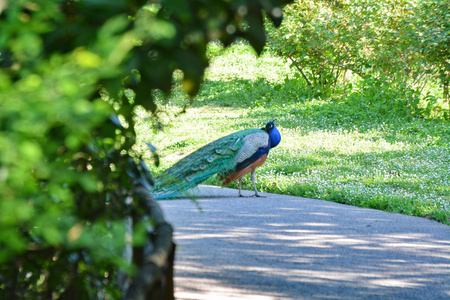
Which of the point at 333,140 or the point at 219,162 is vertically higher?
the point at 219,162

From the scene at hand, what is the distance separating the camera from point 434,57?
39.8 feet

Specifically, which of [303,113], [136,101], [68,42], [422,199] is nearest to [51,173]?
[68,42]

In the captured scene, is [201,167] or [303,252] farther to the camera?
[201,167]

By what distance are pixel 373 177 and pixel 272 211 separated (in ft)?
7.23

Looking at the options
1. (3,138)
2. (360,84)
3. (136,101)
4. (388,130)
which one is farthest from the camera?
(360,84)

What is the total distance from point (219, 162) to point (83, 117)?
5.41m

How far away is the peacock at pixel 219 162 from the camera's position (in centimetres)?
599

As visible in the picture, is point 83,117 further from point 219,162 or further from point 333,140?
point 333,140

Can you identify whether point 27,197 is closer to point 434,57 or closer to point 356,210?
point 356,210

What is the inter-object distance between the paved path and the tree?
1862 mm

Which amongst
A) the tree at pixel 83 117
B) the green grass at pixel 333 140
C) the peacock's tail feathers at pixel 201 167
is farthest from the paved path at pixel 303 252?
the tree at pixel 83 117

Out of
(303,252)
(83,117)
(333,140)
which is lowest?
(333,140)

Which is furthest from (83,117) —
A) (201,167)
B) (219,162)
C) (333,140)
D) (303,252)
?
(333,140)

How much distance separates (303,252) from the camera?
4711 mm
